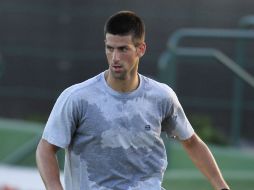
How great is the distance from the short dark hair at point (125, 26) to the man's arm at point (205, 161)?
670 mm

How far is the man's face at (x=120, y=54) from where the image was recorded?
15.7 ft

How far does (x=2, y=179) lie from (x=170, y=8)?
525 cm

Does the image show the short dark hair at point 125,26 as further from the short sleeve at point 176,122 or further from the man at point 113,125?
the short sleeve at point 176,122

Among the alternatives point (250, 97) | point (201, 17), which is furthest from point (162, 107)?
point (201, 17)

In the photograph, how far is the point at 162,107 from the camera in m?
5.01

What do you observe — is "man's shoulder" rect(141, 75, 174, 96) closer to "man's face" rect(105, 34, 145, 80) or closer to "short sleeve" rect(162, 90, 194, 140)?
"short sleeve" rect(162, 90, 194, 140)

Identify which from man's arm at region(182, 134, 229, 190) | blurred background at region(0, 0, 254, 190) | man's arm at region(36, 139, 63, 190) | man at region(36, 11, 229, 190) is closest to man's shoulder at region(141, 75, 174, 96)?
man at region(36, 11, 229, 190)

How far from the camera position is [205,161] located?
5.22 metres

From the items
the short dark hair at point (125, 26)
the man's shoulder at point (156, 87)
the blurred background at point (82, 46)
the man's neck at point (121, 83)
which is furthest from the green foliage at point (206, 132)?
the short dark hair at point (125, 26)

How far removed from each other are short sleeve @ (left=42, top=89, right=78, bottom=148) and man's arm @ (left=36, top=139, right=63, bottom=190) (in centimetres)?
4

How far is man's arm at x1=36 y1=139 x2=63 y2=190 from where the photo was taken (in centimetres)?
474

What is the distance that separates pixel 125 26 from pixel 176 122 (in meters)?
0.60

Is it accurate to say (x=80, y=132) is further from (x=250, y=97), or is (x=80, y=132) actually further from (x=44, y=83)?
(x=44, y=83)

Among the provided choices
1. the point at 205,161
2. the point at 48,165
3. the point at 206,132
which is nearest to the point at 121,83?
the point at 48,165
